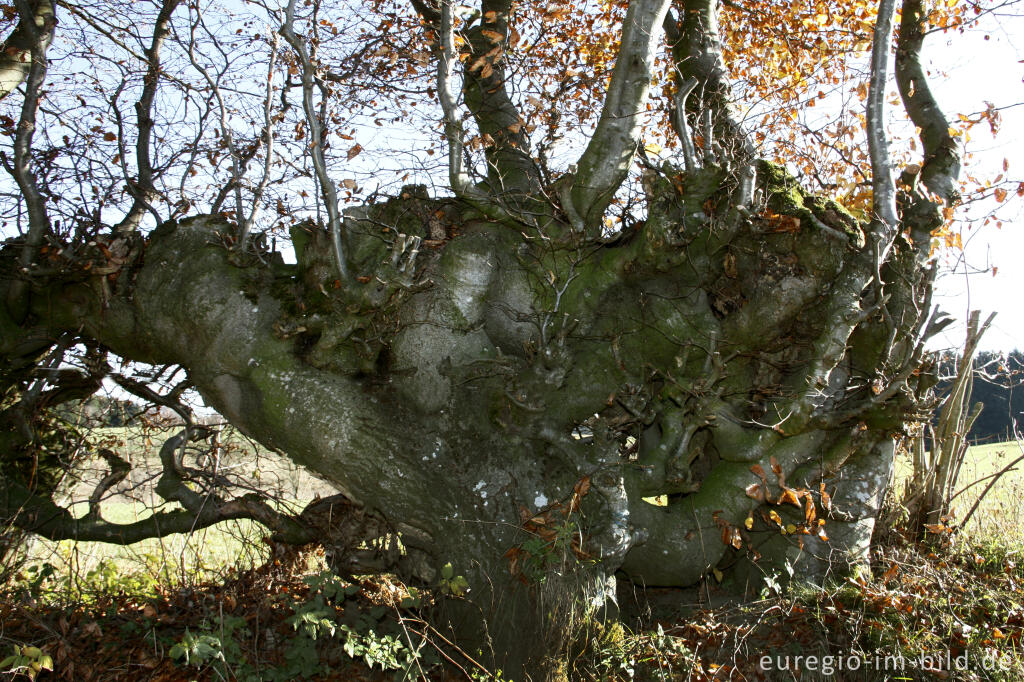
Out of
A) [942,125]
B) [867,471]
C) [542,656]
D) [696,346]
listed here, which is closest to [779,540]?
[867,471]

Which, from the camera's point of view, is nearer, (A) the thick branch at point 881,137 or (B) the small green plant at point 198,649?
(B) the small green plant at point 198,649

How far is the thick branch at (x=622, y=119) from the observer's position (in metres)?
4.91

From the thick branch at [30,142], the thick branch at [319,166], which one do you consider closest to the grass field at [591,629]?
the thick branch at [319,166]

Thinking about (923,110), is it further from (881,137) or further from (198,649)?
(198,649)

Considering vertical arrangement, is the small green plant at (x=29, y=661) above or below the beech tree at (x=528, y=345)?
below

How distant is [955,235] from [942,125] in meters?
1.20

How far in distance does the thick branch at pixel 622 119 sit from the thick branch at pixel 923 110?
266 centimetres

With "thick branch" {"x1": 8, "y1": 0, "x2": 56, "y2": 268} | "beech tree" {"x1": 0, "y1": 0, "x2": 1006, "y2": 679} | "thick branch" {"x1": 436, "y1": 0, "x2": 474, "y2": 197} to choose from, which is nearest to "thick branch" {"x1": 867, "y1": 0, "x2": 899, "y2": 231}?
"beech tree" {"x1": 0, "y1": 0, "x2": 1006, "y2": 679}

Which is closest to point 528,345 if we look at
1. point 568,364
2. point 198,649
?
point 568,364

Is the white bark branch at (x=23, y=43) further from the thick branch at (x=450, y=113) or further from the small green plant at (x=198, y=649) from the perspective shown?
the small green plant at (x=198, y=649)

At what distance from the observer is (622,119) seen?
4930 millimetres

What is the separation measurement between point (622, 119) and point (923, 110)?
3.00m

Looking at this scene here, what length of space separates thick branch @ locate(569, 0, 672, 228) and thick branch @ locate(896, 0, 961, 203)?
8.71ft

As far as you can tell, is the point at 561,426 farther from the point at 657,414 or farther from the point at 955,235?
the point at 955,235
